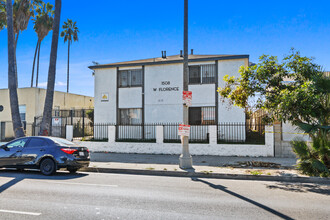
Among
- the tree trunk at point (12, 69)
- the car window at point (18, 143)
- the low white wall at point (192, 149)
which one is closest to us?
the car window at point (18, 143)

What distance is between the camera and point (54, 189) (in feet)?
25.0

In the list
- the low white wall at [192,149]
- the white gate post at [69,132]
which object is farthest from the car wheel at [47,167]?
the white gate post at [69,132]

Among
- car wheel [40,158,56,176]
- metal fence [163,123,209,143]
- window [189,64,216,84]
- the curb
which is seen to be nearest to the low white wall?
metal fence [163,123,209,143]

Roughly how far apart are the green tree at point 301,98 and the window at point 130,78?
10.9 meters

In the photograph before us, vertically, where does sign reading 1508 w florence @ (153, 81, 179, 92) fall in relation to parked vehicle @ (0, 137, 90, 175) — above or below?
above

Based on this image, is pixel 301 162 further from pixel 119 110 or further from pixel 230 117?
pixel 119 110

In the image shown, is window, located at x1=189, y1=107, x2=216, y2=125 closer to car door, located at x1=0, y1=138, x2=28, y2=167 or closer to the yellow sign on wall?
the yellow sign on wall

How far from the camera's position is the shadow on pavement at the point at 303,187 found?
797cm

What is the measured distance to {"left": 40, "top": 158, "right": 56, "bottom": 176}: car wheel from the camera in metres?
10.0

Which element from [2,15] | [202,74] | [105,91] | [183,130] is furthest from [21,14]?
[183,130]

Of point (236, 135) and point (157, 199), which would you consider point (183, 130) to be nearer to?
point (157, 199)

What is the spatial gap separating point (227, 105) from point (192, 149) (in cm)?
431

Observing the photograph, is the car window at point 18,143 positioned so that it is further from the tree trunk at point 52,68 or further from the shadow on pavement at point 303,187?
the shadow on pavement at point 303,187

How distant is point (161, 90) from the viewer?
20.1 meters
